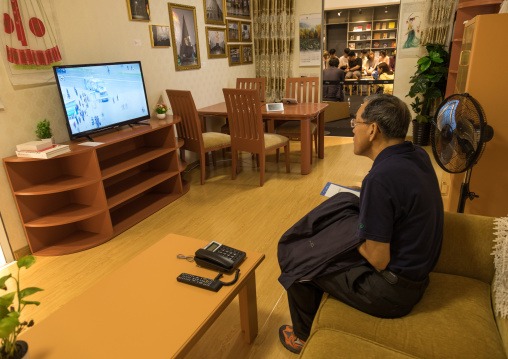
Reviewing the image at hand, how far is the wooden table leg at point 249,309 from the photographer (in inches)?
66.7

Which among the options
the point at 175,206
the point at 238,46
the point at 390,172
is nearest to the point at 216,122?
the point at 238,46

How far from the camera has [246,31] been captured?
18.3ft

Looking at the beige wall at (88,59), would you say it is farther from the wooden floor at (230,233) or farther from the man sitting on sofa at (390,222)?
the man sitting on sofa at (390,222)

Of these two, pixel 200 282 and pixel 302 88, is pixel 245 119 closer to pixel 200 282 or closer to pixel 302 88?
pixel 302 88

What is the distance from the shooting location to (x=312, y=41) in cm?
557

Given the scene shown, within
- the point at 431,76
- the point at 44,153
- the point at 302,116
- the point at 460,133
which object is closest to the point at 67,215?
the point at 44,153

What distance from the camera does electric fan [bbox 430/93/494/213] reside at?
1798mm

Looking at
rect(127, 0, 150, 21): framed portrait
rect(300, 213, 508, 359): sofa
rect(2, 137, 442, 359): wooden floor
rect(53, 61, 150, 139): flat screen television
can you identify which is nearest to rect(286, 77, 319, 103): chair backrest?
rect(2, 137, 442, 359): wooden floor

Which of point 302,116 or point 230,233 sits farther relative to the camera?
point 302,116

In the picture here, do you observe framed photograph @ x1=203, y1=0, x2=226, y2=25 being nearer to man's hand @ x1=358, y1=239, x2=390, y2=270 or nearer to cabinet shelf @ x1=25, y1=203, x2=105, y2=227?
cabinet shelf @ x1=25, y1=203, x2=105, y2=227

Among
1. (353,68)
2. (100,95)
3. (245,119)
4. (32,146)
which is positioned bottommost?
(245,119)

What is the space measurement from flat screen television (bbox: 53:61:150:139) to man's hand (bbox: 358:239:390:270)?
2.45m

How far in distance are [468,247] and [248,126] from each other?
261cm

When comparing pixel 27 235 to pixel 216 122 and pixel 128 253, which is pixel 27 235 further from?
pixel 216 122
